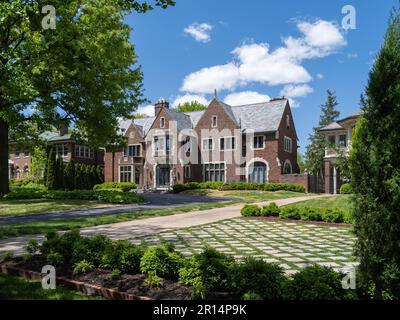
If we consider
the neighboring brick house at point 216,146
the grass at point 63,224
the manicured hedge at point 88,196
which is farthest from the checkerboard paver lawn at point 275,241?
the neighboring brick house at point 216,146

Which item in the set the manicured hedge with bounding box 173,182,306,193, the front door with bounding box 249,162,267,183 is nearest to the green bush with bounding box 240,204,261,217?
the manicured hedge with bounding box 173,182,306,193

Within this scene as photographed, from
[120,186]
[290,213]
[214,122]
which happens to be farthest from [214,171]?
[290,213]

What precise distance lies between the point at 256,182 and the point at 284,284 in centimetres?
3481

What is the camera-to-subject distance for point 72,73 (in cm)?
2208

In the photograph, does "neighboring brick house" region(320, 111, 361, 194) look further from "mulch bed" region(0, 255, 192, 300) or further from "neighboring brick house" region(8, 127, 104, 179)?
"mulch bed" region(0, 255, 192, 300)

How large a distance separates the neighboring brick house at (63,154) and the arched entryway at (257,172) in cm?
2256

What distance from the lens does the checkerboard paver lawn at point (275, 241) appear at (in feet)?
26.9

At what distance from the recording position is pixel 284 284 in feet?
16.6

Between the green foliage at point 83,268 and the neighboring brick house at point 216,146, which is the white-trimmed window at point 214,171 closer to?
the neighboring brick house at point 216,146

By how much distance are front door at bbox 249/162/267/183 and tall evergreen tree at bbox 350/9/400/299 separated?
35118 millimetres

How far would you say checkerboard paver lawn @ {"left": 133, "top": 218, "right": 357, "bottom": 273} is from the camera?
26.9ft

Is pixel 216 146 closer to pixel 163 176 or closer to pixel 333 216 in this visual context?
pixel 163 176

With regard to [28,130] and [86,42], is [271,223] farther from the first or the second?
[28,130]

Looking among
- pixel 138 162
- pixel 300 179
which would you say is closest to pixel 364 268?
pixel 300 179
